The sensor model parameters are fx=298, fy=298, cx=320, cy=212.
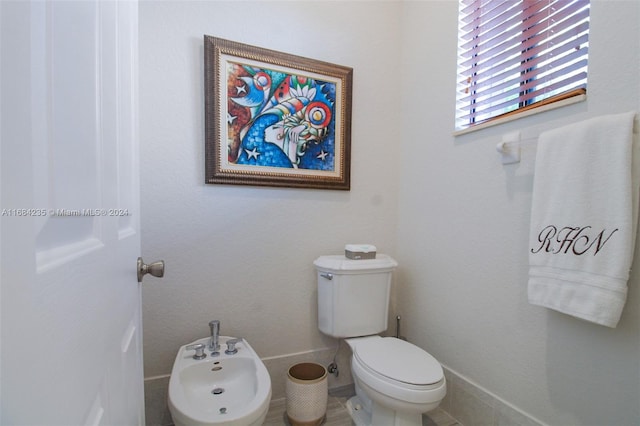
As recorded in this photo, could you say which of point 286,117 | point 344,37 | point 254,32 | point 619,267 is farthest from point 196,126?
point 619,267

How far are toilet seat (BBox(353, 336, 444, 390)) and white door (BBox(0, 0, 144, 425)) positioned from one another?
96 centimetres

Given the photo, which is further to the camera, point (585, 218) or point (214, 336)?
point (214, 336)

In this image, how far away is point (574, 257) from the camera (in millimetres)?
968

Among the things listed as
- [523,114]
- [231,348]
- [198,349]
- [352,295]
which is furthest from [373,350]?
[523,114]

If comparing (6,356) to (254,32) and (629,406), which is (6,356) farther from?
(254,32)

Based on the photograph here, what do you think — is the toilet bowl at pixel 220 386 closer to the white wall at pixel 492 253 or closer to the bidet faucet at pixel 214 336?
the bidet faucet at pixel 214 336

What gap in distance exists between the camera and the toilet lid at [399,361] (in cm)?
116

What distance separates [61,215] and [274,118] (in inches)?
55.1

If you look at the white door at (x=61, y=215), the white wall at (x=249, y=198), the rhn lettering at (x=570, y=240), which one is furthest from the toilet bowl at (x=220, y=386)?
the rhn lettering at (x=570, y=240)

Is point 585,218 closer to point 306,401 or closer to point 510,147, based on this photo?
point 510,147

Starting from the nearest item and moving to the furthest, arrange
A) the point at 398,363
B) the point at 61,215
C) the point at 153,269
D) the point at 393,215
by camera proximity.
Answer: the point at 61,215
the point at 153,269
the point at 398,363
the point at 393,215

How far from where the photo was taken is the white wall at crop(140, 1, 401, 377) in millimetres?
1404

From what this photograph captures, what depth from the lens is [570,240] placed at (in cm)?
98

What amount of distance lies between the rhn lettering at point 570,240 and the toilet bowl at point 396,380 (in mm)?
631
